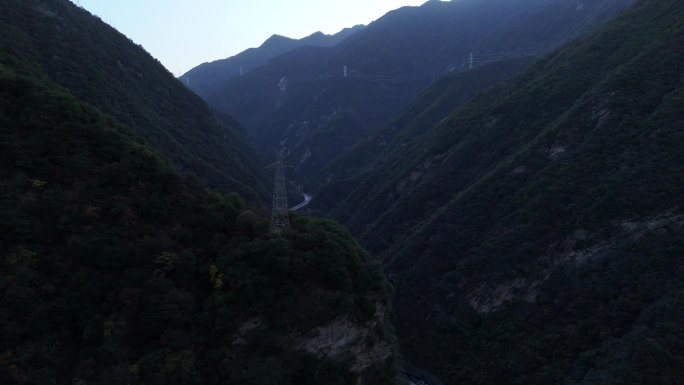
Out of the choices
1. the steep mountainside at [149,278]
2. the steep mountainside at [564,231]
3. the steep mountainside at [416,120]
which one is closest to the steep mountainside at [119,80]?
the steep mountainside at [149,278]

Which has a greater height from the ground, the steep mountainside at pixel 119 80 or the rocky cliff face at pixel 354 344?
the steep mountainside at pixel 119 80

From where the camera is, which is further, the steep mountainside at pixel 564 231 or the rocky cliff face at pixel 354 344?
the steep mountainside at pixel 564 231

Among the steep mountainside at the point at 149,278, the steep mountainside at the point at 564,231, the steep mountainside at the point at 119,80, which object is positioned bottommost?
the steep mountainside at the point at 564,231

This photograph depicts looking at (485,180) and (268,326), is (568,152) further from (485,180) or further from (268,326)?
(268,326)

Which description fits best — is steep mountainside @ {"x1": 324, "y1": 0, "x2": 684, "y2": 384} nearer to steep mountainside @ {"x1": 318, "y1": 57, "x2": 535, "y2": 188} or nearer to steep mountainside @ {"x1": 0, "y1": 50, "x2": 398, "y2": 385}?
steep mountainside @ {"x1": 0, "y1": 50, "x2": 398, "y2": 385}

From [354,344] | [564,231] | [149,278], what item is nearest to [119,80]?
[149,278]

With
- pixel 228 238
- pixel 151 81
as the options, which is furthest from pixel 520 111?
pixel 151 81

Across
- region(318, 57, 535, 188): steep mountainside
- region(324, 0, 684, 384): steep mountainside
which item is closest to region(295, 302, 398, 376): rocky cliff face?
region(324, 0, 684, 384): steep mountainside

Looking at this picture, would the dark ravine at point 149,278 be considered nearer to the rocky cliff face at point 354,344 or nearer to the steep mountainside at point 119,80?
the rocky cliff face at point 354,344
